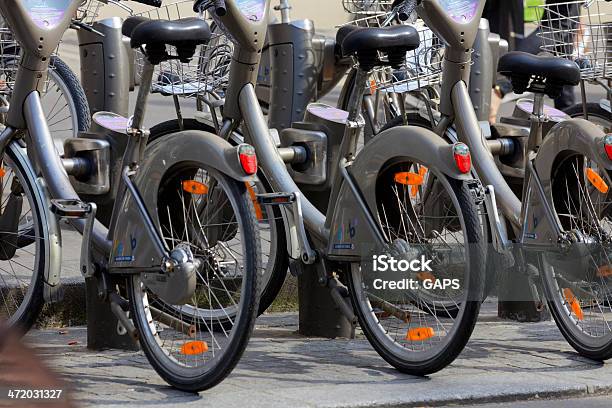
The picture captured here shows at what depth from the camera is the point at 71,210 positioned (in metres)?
3.96

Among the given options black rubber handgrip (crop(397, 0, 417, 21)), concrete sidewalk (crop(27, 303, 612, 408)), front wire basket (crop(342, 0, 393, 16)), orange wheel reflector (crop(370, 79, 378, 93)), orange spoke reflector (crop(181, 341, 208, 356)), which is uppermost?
front wire basket (crop(342, 0, 393, 16))

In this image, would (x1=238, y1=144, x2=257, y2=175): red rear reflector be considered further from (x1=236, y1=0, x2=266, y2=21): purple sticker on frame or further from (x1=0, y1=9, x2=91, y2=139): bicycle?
(x1=0, y1=9, x2=91, y2=139): bicycle

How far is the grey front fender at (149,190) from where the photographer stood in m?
3.77

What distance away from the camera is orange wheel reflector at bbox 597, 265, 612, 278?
4332 millimetres

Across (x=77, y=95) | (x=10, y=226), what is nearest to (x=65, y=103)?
(x=77, y=95)

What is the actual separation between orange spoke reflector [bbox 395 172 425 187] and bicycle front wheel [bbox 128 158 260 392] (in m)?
0.63

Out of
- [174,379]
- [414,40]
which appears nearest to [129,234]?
[174,379]

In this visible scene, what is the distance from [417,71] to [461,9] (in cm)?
55

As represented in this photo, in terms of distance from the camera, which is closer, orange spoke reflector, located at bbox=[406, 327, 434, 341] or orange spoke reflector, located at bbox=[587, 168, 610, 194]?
orange spoke reflector, located at bbox=[406, 327, 434, 341]

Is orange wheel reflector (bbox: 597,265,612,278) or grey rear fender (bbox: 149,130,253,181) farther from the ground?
grey rear fender (bbox: 149,130,253,181)

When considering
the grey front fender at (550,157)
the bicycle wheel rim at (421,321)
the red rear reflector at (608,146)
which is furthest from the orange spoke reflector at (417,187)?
the red rear reflector at (608,146)

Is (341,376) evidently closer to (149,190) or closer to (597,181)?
(149,190)

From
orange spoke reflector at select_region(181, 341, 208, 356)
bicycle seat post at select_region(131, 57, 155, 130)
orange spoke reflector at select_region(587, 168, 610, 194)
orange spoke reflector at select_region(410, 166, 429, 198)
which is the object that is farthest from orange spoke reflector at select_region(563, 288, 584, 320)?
bicycle seat post at select_region(131, 57, 155, 130)

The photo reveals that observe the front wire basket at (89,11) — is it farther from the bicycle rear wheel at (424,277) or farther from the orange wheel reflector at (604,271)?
the orange wheel reflector at (604,271)
